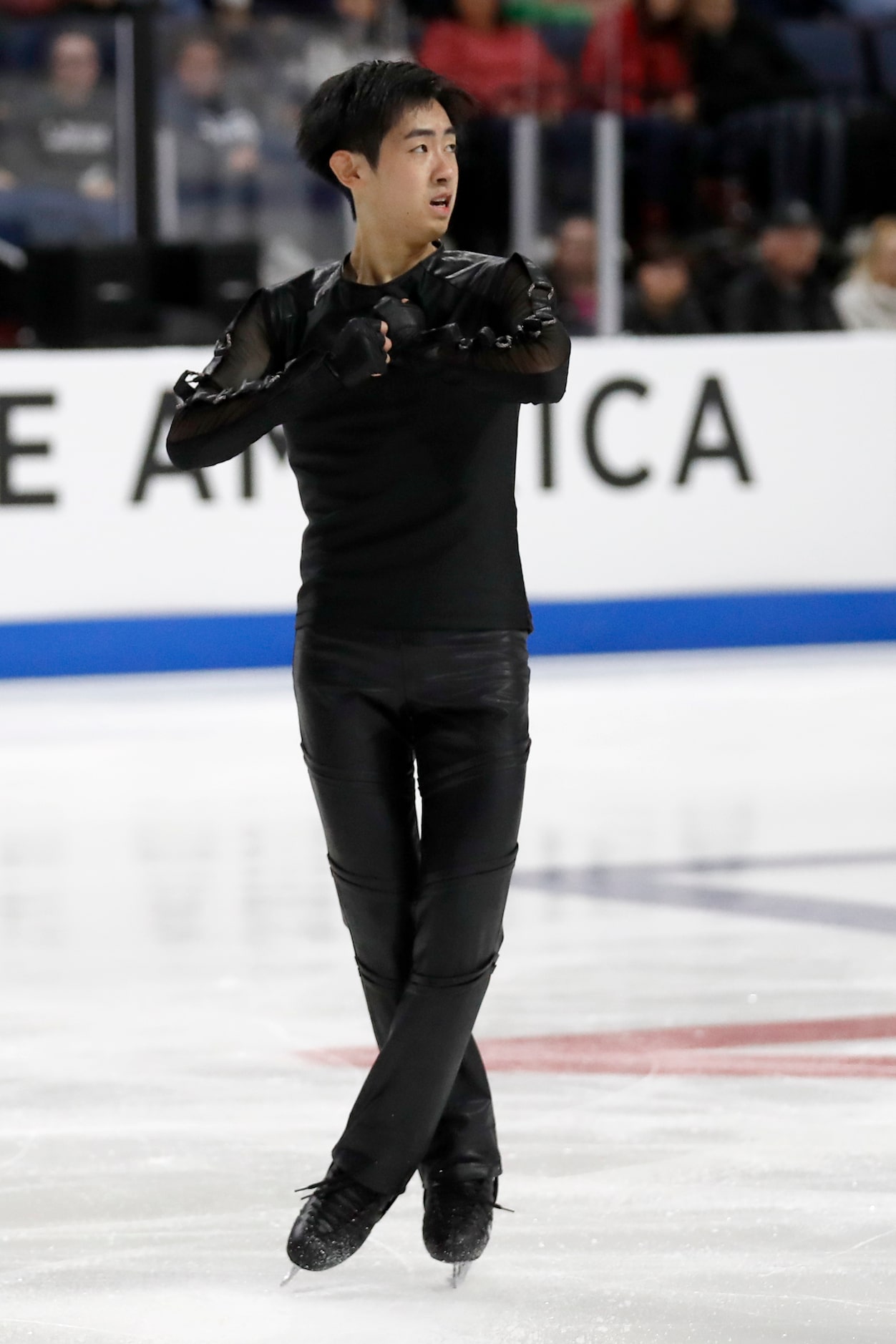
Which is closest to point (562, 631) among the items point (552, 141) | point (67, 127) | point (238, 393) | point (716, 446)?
point (716, 446)

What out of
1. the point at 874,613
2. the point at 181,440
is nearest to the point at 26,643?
the point at 874,613

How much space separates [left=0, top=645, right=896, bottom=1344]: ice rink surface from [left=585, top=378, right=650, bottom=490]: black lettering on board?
1736mm

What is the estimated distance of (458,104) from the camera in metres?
2.86

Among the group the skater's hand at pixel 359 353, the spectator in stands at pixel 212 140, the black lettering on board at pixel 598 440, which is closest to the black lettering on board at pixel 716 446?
the black lettering on board at pixel 598 440

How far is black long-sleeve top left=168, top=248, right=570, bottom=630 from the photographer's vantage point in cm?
274

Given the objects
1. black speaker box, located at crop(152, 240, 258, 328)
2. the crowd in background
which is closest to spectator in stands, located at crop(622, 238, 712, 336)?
the crowd in background

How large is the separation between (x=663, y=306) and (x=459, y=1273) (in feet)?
23.6

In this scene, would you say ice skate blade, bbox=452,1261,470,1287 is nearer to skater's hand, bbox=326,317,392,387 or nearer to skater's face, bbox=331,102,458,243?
skater's hand, bbox=326,317,392,387

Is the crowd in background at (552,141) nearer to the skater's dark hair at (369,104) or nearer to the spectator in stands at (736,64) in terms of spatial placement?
the spectator in stands at (736,64)

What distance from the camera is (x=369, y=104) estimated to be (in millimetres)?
2803

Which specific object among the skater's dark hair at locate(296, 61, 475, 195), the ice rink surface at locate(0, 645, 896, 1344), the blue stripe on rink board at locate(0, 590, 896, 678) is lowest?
the blue stripe on rink board at locate(0, 590, 896, 678)

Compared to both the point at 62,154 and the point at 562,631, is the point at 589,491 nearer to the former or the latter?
the point at 562,631

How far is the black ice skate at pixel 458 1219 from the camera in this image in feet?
9.29

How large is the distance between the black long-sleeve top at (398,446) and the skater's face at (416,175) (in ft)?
0.19
